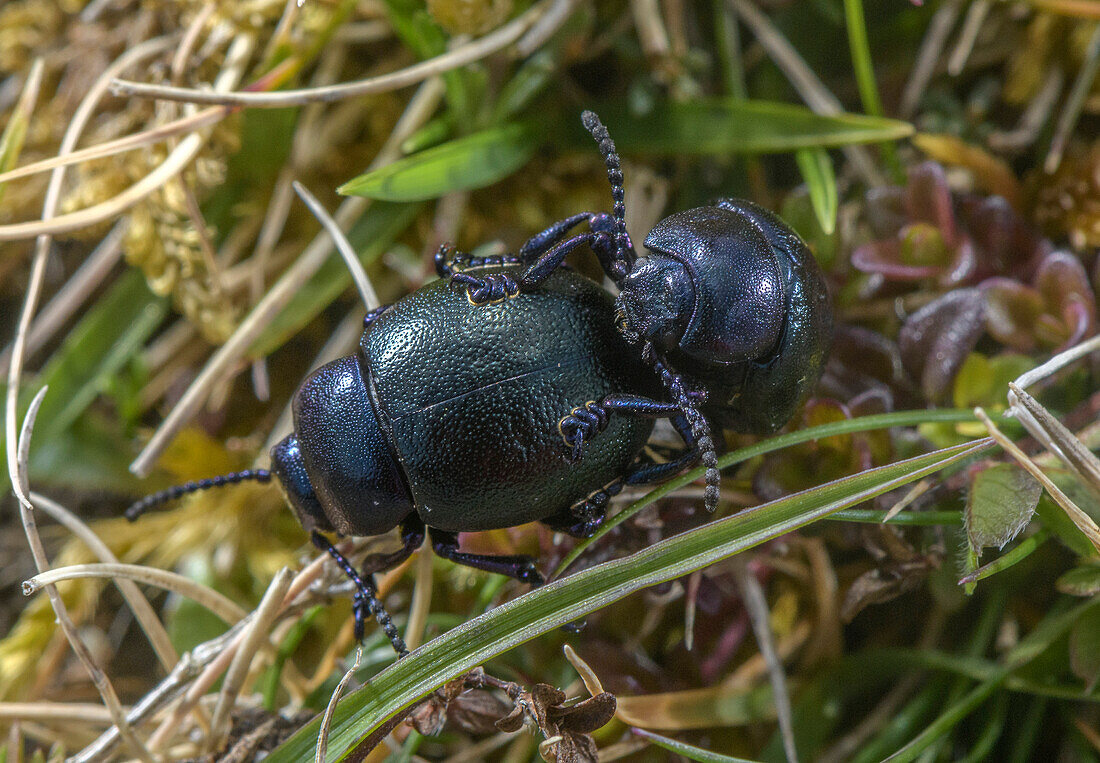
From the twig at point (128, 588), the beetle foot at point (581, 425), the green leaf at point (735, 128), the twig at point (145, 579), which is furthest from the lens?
the green leaf at point (735, 128)

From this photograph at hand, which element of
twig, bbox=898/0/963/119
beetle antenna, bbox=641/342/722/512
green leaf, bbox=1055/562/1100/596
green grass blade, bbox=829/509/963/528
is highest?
twig, bbox=898/0/963/119

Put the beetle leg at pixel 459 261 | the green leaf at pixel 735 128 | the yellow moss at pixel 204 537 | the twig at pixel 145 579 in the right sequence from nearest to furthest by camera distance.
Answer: the twig at pixel 145 579, the beetle leg at pixel 459 261, the green leaf at pixel 735 128, the yellow moss at pixel 204 537

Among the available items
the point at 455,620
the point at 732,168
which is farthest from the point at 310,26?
the point at 455,620

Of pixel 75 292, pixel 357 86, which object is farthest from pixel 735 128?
pixel 75 292

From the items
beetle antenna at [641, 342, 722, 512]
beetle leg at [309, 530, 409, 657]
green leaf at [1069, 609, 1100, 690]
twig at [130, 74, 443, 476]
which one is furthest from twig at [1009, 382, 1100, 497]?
twig at [130, 74, 443, 476]

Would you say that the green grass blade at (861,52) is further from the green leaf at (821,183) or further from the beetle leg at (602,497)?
the beetle leg at (602,497)

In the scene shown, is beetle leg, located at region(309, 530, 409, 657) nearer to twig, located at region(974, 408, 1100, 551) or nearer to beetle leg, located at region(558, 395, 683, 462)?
beetle leg, located at region(558, 395, 683, 462)

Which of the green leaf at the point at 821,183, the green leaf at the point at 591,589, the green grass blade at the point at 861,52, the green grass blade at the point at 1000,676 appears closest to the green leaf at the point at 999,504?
the green leaf at the point at 591,589
